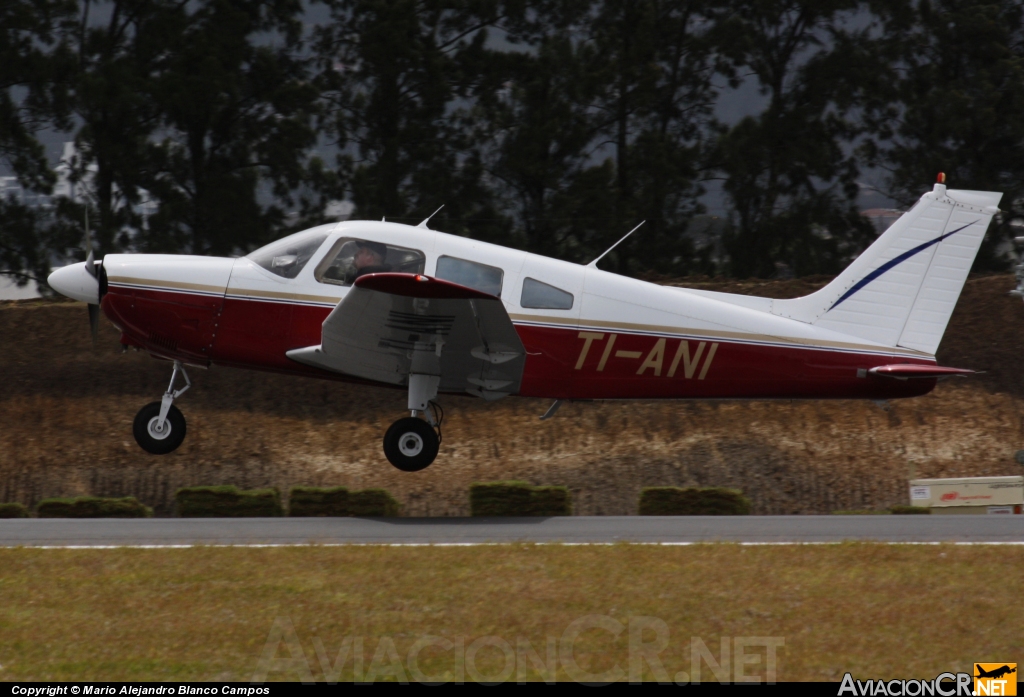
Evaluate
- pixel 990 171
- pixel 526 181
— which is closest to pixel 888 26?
pixel 990 171

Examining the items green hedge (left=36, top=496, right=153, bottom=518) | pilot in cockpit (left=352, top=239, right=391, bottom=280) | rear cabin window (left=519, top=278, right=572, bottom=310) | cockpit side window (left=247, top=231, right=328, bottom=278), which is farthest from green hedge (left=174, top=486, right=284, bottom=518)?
rear cabin window (left=519, top=278, right=572, bottom=310)

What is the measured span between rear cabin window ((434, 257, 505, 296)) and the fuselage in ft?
0.08

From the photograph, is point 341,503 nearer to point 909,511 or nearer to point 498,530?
point 498,530

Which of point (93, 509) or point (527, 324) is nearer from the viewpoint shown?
point (527, 324)

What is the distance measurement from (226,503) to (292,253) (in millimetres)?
3219

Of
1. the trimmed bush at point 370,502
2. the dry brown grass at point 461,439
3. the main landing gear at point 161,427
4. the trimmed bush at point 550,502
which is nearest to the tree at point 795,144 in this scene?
the dry brown grass at point 461,439

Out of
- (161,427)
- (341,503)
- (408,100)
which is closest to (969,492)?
(341,503)

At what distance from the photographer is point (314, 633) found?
23.4 ft

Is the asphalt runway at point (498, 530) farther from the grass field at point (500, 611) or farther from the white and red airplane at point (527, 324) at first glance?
the white and red airplane at point (527, 324)

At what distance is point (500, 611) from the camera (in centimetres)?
753

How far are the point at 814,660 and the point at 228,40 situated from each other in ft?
53.2

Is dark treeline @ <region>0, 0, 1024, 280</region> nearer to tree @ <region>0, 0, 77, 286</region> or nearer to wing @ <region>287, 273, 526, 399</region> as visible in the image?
tree @ <region>0, 0, 77, 286</region>

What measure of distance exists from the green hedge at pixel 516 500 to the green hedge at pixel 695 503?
1.11 m

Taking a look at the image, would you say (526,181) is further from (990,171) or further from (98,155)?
(990,171)
